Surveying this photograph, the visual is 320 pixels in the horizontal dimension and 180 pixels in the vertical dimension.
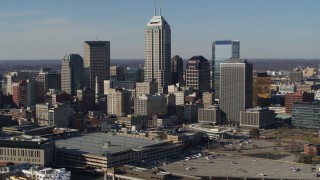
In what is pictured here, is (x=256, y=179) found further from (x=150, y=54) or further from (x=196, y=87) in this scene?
(x=150, y=54)

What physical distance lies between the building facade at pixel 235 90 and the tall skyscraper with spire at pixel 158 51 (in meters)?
24.2

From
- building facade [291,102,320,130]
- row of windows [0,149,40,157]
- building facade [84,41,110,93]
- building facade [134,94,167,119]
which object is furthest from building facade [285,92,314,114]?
row of windows [0,149,40,157]

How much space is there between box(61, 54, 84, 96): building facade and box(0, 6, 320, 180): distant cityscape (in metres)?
0.18

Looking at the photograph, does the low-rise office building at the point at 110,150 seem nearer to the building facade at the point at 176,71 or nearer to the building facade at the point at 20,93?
the building facade at the point at 20,93

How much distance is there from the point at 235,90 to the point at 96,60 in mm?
37819

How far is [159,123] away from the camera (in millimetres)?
68312

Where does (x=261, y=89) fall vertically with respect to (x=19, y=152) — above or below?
above

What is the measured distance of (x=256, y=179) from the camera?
1512 inches

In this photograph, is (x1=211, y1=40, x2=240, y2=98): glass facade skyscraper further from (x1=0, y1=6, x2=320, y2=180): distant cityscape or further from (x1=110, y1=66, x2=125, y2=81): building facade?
(x1=110, y1=66, x2=125, y2=81): building facade

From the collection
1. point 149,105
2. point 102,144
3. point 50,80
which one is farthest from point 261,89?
point 102,144

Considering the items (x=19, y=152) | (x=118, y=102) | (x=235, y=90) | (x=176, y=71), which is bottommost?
(x=19, y=152)

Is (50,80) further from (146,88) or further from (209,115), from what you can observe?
(209,115)

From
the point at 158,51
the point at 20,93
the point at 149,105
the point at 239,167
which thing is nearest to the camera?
the point at 239,167

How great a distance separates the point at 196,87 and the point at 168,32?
13.1 metres
